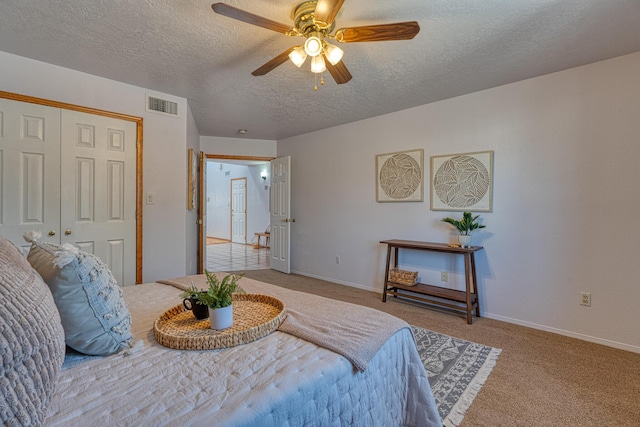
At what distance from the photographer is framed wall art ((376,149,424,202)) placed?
364 cm

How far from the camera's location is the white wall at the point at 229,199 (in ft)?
28.5

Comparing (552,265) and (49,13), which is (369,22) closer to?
(49,13)

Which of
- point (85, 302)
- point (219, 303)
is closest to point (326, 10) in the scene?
point (219, 303)

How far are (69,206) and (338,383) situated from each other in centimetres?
292

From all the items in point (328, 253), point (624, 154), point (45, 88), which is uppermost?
point (45, 88)

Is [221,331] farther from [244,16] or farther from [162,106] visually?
[162,106]

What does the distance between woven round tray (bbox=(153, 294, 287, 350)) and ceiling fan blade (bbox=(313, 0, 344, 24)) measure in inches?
59.5

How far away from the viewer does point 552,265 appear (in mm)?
2760

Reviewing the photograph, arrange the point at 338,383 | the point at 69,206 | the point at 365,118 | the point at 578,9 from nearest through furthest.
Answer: the point at 338,383 → the point at 578,9 → the point at 69,206 → the point at 365,118

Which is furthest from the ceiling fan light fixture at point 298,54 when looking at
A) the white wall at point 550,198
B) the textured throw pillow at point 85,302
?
the white wall at point 550,198

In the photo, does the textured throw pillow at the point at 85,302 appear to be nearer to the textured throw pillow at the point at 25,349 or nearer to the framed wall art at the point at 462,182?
the textured throw pillow at the point at 25,349

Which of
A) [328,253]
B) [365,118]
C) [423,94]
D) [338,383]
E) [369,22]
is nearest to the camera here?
[338,383]

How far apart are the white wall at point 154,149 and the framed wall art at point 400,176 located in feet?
7.89

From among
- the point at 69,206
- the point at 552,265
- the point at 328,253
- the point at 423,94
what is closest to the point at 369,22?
the point at 423,94
